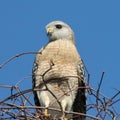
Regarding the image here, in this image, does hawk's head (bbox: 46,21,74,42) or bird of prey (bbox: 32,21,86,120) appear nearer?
bird of prey (bbox: 32,21,86,120)

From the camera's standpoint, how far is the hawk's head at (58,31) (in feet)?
25.3

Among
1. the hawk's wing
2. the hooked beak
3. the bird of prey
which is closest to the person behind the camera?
the bird of prey

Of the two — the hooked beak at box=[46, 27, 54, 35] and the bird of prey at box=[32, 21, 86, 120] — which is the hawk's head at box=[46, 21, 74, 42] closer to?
the hooked beak at box=[46, 27, 54, 35]

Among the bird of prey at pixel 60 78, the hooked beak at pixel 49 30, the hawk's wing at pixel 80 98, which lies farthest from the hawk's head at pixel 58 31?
the hawk's wing at pixel 80 98

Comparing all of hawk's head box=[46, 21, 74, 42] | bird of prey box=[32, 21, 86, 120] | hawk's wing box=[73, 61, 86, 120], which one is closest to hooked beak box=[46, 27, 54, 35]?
hawk's head box=[46, 21, 74, 42]

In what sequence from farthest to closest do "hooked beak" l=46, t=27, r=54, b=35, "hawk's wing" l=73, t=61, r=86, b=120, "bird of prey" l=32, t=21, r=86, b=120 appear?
"hooked beak" l=46, t=27, r=54, b=35, "hawk's wing" l=73, t=61, r=86, b=120, "bird of prey" l=32, t=21, r=86, b=120

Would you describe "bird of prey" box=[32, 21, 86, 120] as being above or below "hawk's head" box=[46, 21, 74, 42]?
below

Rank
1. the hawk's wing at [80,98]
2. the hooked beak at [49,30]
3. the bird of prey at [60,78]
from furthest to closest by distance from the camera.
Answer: the hooked beak at [49,30] → the hawk's wing at [80,98] → the bird of prey at [60,78]

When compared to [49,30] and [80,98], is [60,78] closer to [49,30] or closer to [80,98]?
[80,98]

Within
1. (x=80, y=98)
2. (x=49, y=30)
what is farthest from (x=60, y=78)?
(x=49, y=30)

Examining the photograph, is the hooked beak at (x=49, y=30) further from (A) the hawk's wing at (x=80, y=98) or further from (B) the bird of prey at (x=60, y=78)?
(A) the hawk's wing at (x=80, y=98)

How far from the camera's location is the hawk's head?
25.3ft

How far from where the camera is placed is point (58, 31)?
781 cm

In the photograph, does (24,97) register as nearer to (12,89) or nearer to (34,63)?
(12,89)
